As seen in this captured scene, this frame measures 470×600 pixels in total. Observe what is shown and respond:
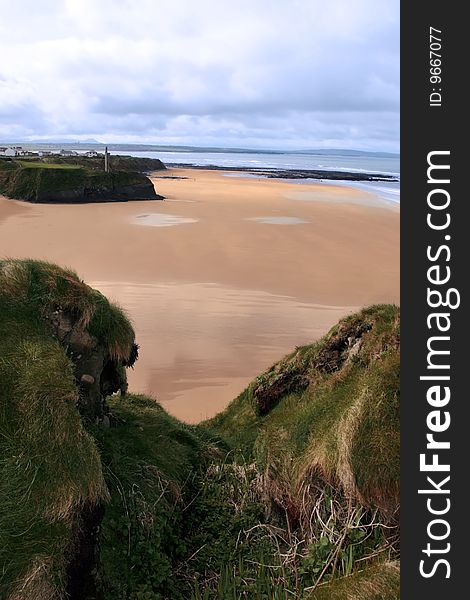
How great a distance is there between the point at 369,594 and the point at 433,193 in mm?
2771

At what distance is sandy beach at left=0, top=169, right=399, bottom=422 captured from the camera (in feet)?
35.3

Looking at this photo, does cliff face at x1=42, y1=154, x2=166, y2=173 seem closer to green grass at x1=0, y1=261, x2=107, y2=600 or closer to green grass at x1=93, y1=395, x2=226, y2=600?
green grass at x1=93, y1=395, x2=226, y2=600

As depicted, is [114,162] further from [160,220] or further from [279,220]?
[279,220]

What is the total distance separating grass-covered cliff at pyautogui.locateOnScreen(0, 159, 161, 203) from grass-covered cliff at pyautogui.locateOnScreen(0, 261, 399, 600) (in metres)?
34.1

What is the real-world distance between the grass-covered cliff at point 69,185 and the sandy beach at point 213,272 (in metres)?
2.20

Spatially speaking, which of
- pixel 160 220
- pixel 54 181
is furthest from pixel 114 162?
pixel 160 220

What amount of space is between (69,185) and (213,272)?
77.9 ft

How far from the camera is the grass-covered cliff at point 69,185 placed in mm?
36688

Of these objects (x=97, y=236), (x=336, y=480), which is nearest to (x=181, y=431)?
(x=336, y=480)

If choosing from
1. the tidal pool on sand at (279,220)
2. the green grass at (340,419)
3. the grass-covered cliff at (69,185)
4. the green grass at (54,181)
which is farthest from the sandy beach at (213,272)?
the green grass at (340,419)

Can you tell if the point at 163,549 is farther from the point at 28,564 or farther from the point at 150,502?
the point at 28,564

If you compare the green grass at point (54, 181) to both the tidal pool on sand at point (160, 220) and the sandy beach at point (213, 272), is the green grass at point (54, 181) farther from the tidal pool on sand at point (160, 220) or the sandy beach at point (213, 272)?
the tidal pool on sand at point (160, 220)

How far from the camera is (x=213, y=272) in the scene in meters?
17.7

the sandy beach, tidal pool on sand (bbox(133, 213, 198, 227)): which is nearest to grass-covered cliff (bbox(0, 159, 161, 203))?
A: the sandy beach
